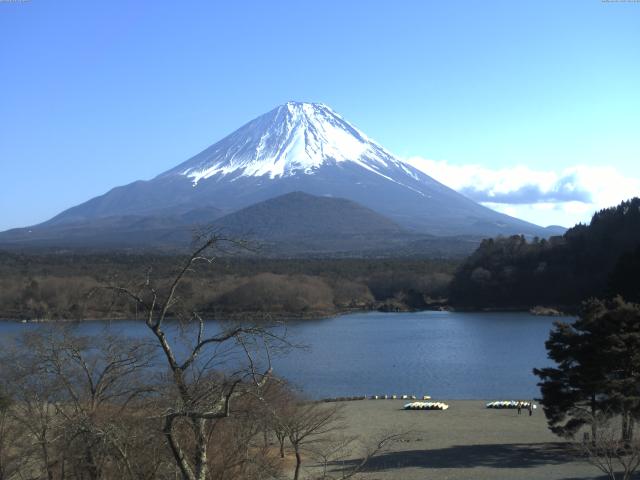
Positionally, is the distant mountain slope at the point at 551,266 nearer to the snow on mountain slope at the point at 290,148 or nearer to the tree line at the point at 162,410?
the tree line at the point at 162,410

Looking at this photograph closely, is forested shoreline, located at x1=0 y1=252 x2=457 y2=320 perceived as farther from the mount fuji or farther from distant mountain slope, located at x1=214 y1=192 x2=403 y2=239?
the mount fuji

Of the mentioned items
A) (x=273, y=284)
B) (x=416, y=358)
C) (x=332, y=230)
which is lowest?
(x=416, y=358)

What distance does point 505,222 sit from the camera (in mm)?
123688

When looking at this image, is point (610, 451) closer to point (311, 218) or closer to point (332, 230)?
point (332, 230)

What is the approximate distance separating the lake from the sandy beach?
1934 millimetres

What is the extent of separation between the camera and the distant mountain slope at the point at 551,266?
138ft

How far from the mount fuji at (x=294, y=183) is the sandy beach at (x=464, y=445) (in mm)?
91167

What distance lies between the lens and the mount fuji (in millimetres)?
113438

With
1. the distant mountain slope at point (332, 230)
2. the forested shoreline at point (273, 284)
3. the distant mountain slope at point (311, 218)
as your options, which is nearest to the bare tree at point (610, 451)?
the forested shoreline at point (273, 284)

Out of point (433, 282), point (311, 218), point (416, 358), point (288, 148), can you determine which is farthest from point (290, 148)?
point (416, 358)

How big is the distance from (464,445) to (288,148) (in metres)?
116

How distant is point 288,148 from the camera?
12656 centimetres

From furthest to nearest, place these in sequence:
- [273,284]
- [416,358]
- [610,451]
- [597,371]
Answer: [273,284] → [416,358] → [597,371] → [610,451]

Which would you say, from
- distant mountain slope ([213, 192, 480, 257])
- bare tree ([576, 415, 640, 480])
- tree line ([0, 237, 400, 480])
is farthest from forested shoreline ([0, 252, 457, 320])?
tree line ([0, 237, 400, 480])
